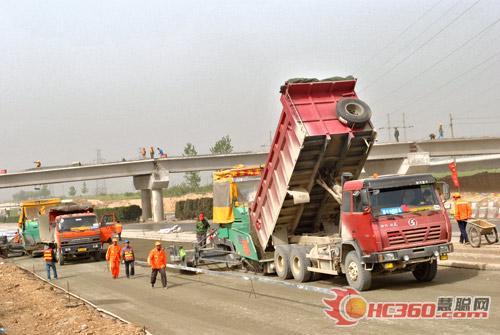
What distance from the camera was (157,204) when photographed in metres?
69.9

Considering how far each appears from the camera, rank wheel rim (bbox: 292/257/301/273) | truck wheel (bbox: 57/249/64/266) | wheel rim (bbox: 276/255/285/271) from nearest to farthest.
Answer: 1. wheel rim (bbox: 292/257/301/273)
2. wheel rim (bbox: 276/255/285/271)
3. truck wheel (bbox: 57/249/64/266)

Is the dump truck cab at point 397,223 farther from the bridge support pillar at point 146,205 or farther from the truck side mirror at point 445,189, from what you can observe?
the bridge support pillar at point 146,205

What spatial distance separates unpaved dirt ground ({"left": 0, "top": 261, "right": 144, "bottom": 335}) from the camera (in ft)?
39.7

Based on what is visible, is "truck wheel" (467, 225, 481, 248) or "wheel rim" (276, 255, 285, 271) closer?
"wheel rim" (276, 255, 285, 271)

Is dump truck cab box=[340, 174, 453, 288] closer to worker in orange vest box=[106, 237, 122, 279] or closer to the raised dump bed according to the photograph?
the raised dump bed

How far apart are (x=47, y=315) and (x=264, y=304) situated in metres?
5.35

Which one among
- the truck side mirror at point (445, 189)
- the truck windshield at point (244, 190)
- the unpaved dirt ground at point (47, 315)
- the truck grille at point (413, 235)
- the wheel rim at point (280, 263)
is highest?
the truck windshield at point (244, 190)

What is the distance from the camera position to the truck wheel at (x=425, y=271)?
14.4 m

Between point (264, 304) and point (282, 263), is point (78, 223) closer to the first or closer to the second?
point (282, 263)

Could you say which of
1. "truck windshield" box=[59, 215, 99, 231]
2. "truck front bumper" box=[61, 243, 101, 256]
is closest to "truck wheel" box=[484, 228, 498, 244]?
"truck front bumper" box=[61, 243, 101, 256]

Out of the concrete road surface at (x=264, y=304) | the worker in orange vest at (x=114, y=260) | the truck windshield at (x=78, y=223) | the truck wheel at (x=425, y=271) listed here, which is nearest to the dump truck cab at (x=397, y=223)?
the truck wheel at (x=425, y=271)

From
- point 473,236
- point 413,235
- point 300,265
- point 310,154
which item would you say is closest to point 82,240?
point 300,265

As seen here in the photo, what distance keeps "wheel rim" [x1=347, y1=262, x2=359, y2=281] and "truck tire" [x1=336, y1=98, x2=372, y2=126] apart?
11.9ft

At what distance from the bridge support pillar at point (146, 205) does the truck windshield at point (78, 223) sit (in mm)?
42608
